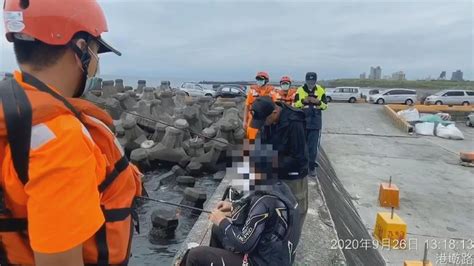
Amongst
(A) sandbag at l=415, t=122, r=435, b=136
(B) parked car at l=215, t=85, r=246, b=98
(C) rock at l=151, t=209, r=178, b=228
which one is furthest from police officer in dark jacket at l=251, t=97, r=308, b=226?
(B) parked car at l=215, t=85, r=246, b=98

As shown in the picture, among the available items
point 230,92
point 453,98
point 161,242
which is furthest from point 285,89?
point 453,98

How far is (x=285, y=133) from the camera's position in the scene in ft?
13.5

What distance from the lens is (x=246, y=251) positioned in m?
2.53

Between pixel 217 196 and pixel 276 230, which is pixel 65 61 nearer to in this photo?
pixel 276 230

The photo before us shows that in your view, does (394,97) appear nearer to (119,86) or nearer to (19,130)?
(119,86)

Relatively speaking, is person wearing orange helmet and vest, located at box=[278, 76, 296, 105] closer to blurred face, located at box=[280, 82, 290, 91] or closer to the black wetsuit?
blurred face, located at box=[280, 82, 290, 91]

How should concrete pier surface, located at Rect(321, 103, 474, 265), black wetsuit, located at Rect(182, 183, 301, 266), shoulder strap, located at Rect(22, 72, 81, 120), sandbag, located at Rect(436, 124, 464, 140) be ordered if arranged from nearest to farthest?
shoulder strap, located at Rect(22, 72, 81, 120)
black wetsuit, located at Rect(182, 183, 301, 266)
concrete pier surface, located at Rect(321, 103, 474, 265)
sandbag, located at Rect(436, 124, 464, 140)

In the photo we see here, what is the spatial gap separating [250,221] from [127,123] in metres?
10.7

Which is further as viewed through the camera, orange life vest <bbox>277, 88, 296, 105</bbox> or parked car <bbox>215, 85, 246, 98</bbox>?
parked car <bbox>215, 85, 246, 98</bbox>

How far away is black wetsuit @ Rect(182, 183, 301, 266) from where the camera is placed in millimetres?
2492

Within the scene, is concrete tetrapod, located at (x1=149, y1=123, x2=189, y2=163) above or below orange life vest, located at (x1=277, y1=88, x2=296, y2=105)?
below

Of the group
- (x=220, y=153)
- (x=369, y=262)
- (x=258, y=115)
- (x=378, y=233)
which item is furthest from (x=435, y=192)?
(x=258, y=115)

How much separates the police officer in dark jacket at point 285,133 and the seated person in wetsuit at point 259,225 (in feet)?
4.55

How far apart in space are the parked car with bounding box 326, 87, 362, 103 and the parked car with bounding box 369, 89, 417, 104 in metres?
1.41
